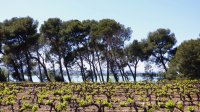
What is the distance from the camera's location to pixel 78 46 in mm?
59469

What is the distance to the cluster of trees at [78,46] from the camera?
188 ft

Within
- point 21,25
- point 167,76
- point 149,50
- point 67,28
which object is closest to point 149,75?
point 149,50

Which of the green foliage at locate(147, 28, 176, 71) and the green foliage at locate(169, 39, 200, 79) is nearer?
the green foliage at locate(169, 39, 200, 79)

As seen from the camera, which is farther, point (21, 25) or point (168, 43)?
point (168, 43)

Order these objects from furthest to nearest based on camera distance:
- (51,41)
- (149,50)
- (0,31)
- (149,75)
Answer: (149,75) → (149,50) → (51,41) → (0,31)

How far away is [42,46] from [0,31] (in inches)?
324

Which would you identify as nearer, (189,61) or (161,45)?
(189,61)

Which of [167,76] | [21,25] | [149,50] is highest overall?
[21,25]

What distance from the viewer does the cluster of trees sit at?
188ft

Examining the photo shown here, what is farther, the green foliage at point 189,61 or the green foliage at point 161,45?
the green foliage at point 161,45

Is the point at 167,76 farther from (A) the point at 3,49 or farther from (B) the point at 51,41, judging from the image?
(A) the point at 3,49

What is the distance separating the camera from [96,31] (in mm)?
59562

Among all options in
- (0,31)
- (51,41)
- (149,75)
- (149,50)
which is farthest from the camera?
(149,75)

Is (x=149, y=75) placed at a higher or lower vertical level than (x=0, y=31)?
lower
